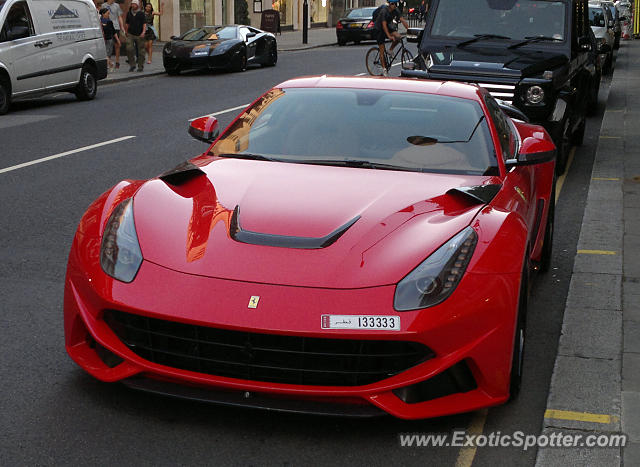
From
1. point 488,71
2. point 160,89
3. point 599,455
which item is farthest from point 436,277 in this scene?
point 160,89

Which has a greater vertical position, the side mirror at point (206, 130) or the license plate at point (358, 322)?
the side mirror at point (206, 130)

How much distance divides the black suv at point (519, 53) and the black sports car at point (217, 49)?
14.1m

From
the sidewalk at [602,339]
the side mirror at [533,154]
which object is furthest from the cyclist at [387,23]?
the side mirror at [533,154]

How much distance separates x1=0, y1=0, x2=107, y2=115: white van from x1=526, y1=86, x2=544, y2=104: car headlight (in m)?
9.13

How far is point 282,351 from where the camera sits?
3.81m

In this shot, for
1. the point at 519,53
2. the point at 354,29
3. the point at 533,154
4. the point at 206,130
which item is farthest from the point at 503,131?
the point at 354,29

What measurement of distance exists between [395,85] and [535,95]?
500 centimetres

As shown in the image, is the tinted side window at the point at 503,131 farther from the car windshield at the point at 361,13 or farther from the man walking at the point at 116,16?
the car windshield at the point at 361,13

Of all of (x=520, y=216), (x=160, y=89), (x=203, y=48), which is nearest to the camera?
(x=520, y=216)

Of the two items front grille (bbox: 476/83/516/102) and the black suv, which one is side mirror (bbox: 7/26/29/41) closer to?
the black suv

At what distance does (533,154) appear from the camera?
5.29 m

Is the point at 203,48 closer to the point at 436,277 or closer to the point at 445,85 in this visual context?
the point at 445,85

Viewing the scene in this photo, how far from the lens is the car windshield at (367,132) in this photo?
5.23m

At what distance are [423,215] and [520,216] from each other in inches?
23.1
